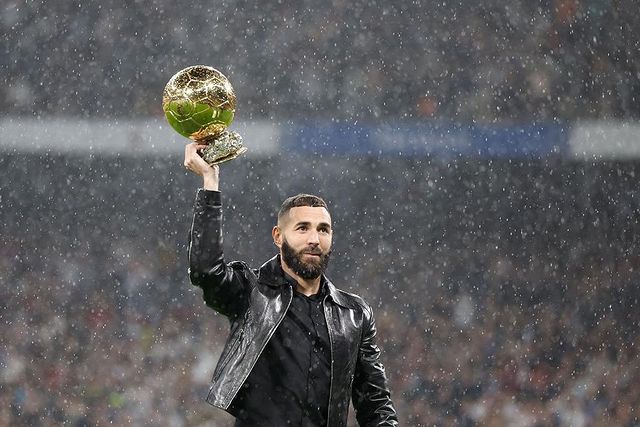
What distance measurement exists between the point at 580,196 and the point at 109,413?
3993 millimetres

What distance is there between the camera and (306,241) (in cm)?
233

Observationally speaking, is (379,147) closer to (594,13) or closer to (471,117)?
(471,117)

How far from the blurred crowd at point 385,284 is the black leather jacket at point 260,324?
170 inches

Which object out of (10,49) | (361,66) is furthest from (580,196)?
(10,49)

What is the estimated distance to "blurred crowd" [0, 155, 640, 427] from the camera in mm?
6832

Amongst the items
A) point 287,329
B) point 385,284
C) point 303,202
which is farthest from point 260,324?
point 385,284

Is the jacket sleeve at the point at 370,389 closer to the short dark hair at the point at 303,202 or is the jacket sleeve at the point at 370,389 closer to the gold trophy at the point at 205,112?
the short dark hair at the point at 303,202

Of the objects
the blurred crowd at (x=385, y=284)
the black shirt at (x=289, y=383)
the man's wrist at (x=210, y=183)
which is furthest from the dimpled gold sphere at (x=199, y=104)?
the blurred crowd at (x=385, y=284)

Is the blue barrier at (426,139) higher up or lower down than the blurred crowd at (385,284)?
higher up

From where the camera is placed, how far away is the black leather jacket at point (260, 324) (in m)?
2.21

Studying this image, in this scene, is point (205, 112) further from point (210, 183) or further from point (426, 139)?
point (426, 139)

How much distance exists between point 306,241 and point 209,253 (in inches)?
9.3

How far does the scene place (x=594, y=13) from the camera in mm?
9000

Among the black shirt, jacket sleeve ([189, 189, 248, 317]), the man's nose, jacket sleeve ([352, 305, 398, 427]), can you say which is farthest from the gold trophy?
jacket sleeve ([352, 305, 398, 427])
